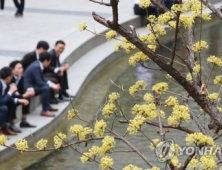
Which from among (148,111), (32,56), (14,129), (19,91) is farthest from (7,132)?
(148,111)

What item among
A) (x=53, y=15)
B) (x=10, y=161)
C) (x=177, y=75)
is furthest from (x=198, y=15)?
(x=53, y=15)

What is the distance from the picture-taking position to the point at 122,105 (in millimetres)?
12766

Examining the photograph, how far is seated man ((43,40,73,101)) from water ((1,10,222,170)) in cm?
41

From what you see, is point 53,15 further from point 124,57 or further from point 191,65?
point 191,65

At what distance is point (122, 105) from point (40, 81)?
178 centimetres

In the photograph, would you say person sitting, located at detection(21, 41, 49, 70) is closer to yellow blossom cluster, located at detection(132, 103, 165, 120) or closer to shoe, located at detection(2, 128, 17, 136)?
shoe, located at detection(2, 128, 17, 136)

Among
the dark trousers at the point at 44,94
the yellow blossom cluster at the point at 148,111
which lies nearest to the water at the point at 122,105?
the dark trousers at the point at 44,94

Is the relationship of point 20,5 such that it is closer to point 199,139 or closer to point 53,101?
point 53,101

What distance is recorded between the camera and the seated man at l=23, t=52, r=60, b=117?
11.5 meters

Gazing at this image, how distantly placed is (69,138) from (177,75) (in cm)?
659

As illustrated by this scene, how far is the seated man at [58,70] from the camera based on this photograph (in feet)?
40.5

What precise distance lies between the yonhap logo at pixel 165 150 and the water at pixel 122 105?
1253 mm

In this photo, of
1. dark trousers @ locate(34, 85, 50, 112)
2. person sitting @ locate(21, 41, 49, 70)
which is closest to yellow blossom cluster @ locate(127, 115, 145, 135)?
dark trousers @ locate(34, 85, 50, 112)

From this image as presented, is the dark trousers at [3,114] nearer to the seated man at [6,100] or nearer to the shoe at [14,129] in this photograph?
the seated man at [6,100]
